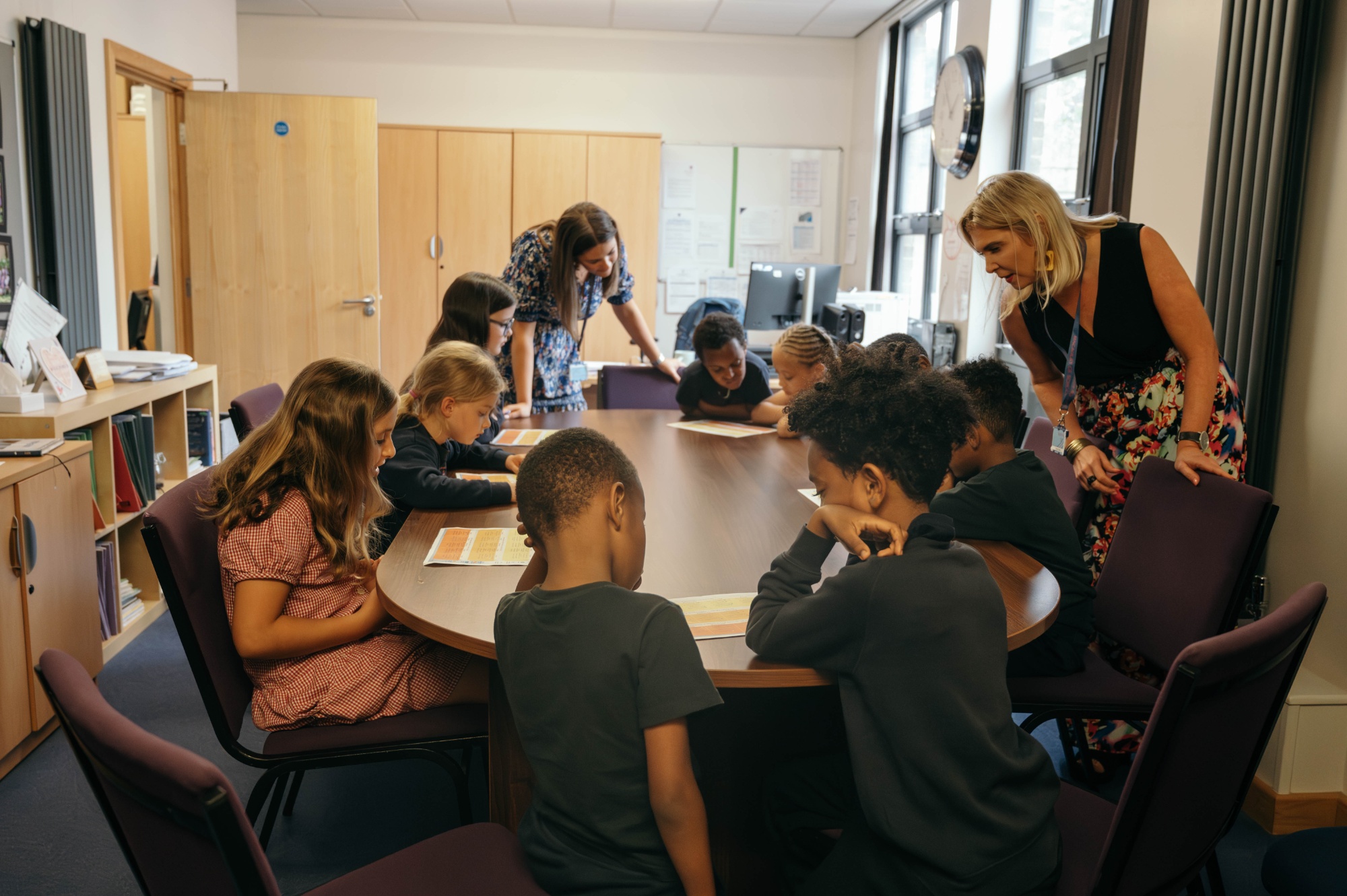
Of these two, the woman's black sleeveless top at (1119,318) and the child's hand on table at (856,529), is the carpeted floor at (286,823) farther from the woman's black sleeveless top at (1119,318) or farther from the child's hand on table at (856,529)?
the child's hand on table at (856,529)

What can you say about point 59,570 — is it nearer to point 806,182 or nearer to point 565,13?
point 565,13

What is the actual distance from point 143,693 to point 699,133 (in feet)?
15.8

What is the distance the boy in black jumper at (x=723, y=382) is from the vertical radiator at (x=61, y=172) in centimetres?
244

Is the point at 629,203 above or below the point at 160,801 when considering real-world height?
above

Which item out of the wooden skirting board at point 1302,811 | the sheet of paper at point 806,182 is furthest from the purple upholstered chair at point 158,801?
the sheet of paper at point 806,182

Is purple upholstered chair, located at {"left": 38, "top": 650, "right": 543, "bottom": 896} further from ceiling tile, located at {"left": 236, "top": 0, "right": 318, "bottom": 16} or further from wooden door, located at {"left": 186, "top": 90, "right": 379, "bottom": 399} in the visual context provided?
ceiling tile, located at {"left": 236, "top": 0, "right": 318, "bottom": 16}

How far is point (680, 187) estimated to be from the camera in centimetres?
643

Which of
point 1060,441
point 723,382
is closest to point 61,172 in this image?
point 723,382

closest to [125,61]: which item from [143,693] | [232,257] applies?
[232,257]

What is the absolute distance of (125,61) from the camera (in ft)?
14.5

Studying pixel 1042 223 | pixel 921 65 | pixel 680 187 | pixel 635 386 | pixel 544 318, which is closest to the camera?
pixel 1042 223

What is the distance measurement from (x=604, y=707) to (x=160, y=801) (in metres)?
0.45

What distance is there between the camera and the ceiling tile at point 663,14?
5547 millimetres

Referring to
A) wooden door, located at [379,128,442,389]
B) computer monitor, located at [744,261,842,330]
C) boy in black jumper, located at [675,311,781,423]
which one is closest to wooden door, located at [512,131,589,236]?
wooden door, located at [379,128,442,389]
